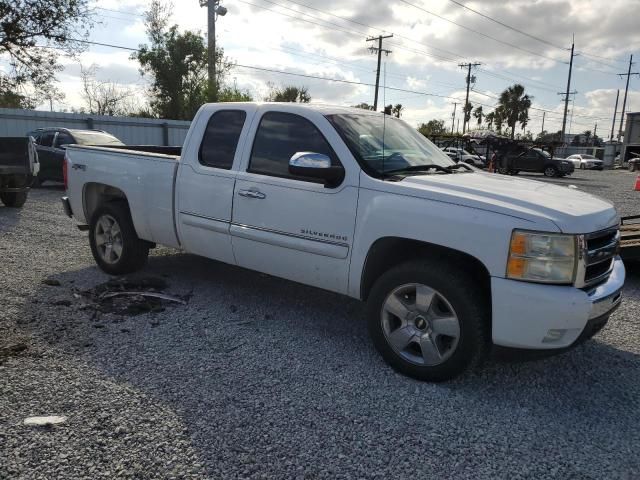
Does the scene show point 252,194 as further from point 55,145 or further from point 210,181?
point 55,145

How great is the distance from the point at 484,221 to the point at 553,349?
88 cm

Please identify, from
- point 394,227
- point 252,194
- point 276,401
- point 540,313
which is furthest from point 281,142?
point 540,313

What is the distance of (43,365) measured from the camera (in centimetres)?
357

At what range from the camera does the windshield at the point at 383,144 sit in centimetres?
392

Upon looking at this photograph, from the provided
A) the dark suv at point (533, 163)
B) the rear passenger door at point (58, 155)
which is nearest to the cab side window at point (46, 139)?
the rear passenger door at point (58, 155)

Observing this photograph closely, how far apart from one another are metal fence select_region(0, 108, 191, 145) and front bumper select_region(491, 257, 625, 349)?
17.4 m

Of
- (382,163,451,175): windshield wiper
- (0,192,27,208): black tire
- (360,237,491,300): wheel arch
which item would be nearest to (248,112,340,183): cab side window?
(382,163,451,175): windshield wiper

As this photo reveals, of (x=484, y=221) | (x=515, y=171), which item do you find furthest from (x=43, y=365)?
(x=515, y=171)

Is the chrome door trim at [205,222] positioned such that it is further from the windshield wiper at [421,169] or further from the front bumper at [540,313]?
the front bumper at [540,313]

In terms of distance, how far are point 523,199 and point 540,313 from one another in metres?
0.74

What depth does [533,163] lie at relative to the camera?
31609 millimetres

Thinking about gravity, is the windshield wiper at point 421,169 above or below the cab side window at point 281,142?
below

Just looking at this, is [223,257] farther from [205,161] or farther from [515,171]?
[515,171]

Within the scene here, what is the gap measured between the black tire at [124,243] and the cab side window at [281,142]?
1.88 m
